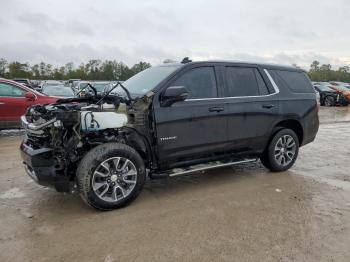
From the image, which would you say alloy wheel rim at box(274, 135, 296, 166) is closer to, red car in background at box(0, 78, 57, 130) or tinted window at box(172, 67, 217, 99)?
tinted window at box(172, 67, 217, 99)

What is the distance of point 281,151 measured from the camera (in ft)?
21.0

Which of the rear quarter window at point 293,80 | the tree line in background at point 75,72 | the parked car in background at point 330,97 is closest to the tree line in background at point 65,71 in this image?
the tree line in background at point 75,72

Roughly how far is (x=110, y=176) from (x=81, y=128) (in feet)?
2.21

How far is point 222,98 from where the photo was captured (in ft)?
18.0

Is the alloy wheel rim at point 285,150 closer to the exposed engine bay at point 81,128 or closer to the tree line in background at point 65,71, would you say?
the exposed engine bay at point 81,128

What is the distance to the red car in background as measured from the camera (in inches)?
399

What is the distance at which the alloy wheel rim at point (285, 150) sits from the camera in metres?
6.35

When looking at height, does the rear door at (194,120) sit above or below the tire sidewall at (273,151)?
above

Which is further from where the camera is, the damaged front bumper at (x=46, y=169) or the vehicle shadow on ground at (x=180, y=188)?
the vehicle shadow on ground at (x=180, y=188)

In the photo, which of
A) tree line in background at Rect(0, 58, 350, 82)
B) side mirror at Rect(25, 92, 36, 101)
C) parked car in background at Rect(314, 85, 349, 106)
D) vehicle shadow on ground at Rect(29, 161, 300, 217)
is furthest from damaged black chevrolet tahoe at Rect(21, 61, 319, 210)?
tree line in background at Rect(0, 58, 350, 82)

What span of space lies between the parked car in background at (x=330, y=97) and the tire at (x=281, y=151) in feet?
67.0

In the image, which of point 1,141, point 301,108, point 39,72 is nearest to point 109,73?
point 39,72

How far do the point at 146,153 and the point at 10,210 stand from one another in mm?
1821

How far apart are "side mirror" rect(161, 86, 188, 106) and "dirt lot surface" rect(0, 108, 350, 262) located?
1.33 meters
